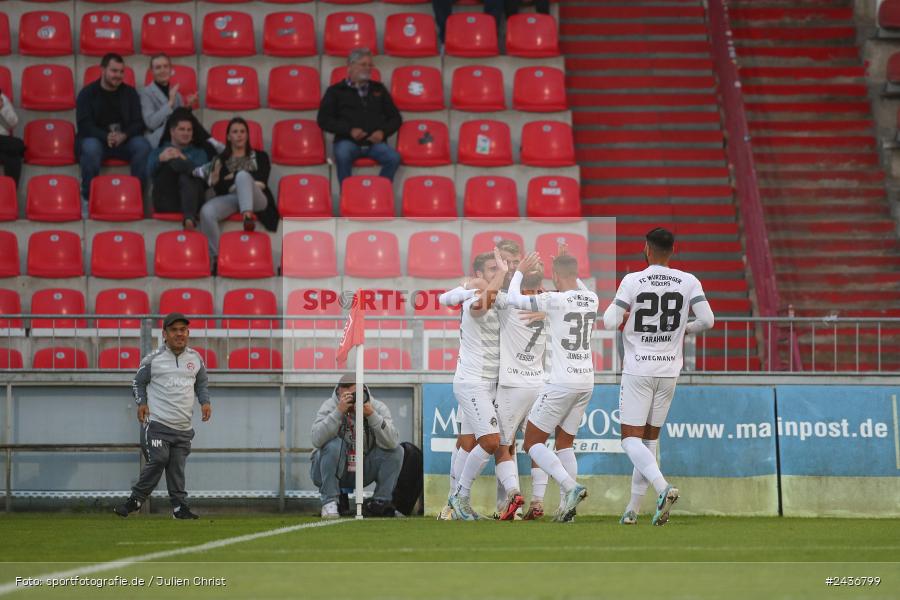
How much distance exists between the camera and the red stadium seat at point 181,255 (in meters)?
16.0

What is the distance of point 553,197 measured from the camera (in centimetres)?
1675

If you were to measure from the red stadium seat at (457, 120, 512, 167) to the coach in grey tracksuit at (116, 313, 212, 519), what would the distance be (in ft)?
18.4

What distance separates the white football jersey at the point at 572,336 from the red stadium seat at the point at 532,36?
8557mm

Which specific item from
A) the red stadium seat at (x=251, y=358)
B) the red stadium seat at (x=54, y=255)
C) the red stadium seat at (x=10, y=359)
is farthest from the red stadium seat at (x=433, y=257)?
the red stadium seat at (x=10, y=359)

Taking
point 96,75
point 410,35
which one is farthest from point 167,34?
point 410,35

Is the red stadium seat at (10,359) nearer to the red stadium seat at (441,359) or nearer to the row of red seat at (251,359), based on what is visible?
the row of red seat at (251,359)

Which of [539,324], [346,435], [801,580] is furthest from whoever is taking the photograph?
[346,435]

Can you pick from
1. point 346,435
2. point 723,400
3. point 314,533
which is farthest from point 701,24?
point 314,533

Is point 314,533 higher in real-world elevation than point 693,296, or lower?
lower

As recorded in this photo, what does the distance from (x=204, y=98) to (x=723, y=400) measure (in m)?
8.46

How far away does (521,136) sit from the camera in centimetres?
1805

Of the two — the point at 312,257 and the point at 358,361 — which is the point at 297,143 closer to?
the point at 312,257

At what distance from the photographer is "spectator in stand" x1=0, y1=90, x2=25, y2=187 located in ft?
55.8

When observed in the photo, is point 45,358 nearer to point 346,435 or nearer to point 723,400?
point 346,435
